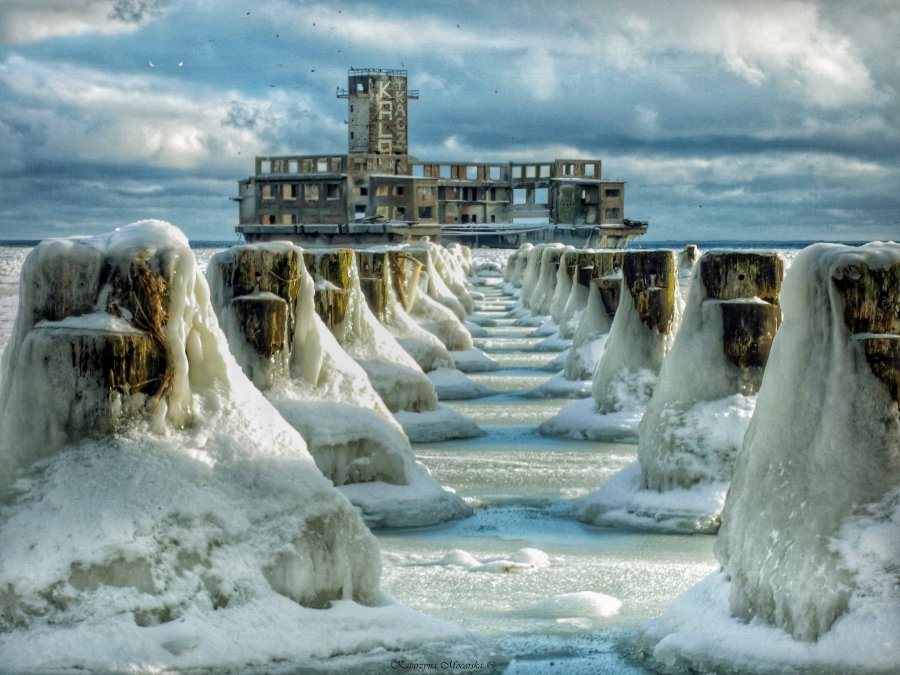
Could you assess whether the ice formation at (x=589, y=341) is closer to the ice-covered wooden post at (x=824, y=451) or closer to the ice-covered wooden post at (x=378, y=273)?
the ice-covered wooden post at (x=378, y=273)

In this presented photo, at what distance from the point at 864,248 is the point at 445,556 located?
4.50 metres

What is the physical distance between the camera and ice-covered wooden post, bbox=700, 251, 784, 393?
525 inches

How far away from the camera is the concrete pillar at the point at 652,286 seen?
18.2m

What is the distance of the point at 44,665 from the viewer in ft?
21.9

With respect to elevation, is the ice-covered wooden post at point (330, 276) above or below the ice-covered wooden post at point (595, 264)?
below

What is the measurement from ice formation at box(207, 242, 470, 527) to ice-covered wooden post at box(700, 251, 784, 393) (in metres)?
2.87

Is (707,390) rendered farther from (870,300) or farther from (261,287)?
(870,300)

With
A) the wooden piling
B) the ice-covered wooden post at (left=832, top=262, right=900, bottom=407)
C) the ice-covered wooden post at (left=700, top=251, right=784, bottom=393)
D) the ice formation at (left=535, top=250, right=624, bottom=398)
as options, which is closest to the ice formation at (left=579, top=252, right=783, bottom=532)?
the ice-covered wooden post at (left=700, top=251, right=784, bottom=393)

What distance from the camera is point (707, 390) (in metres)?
13.5

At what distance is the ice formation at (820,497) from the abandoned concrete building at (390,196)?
9677 cm

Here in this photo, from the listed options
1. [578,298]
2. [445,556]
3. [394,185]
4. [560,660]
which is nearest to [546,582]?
[445,556]

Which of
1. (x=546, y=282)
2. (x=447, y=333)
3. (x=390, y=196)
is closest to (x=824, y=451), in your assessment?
(x=447, y=333)

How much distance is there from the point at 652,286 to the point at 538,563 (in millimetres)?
7754

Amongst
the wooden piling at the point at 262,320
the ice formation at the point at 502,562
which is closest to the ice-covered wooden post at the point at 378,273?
the wooden piling at the point at 262,320
